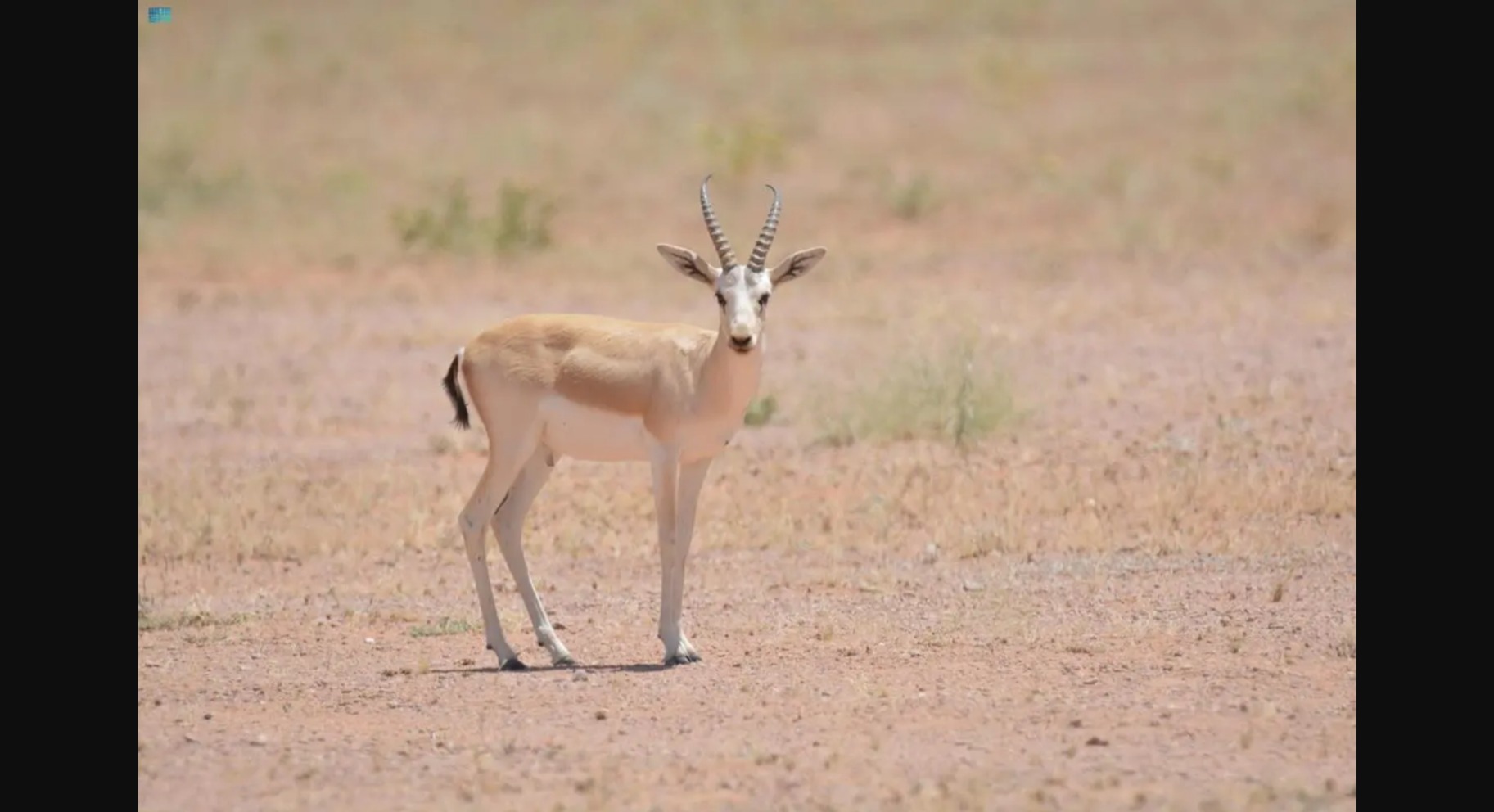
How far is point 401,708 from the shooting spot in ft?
30.2

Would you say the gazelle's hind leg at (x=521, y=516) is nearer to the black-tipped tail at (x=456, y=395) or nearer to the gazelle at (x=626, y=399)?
Result: the gazelle at (x=626, y=399)

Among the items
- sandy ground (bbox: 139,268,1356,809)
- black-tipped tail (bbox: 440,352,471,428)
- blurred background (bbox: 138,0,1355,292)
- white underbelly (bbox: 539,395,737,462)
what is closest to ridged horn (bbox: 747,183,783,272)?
white underbelly (bbox: 539,395,737,462)

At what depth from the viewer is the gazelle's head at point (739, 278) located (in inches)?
379

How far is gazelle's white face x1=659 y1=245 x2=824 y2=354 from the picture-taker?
9602mm

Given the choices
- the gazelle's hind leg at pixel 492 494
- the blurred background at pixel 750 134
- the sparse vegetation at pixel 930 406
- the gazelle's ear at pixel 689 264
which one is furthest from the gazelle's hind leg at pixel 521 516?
the blurred background at pixel 750 134

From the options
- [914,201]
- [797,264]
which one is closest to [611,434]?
[797,264]

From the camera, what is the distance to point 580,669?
10.1 m

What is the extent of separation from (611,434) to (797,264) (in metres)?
1.22

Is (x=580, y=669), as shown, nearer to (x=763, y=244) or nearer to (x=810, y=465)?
(x=763, y=244)

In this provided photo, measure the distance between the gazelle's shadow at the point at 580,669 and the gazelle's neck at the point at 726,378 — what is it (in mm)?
1223

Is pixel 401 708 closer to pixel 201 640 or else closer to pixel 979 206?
pixel 201 640

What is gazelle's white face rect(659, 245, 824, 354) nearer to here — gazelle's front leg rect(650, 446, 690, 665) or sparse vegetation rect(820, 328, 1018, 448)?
gazelle's front leg rect(650, 446, 690, 665)
